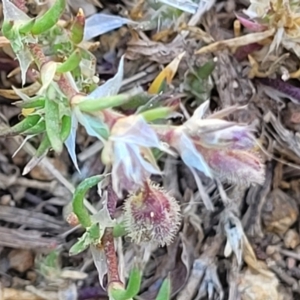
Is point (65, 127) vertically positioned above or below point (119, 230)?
above

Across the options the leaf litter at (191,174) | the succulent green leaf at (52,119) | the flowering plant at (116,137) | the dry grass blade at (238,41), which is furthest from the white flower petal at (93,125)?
the dry grass blade at (238,41)

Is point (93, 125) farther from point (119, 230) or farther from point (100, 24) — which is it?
point (100, 24)

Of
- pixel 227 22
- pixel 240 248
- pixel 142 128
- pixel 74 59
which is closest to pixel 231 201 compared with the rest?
pixel 240 248

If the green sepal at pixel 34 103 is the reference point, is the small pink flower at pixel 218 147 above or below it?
above

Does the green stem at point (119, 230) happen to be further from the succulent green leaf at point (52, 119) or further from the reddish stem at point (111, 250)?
the succulent green leaf at point (52, 119)

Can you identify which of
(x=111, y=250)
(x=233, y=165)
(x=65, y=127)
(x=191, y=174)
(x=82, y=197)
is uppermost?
(x=233, y=165)

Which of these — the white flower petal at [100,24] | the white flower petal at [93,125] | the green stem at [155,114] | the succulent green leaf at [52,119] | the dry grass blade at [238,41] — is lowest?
the dry grass blade at [238,41]

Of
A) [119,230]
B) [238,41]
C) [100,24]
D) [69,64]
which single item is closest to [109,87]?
[69,64]
